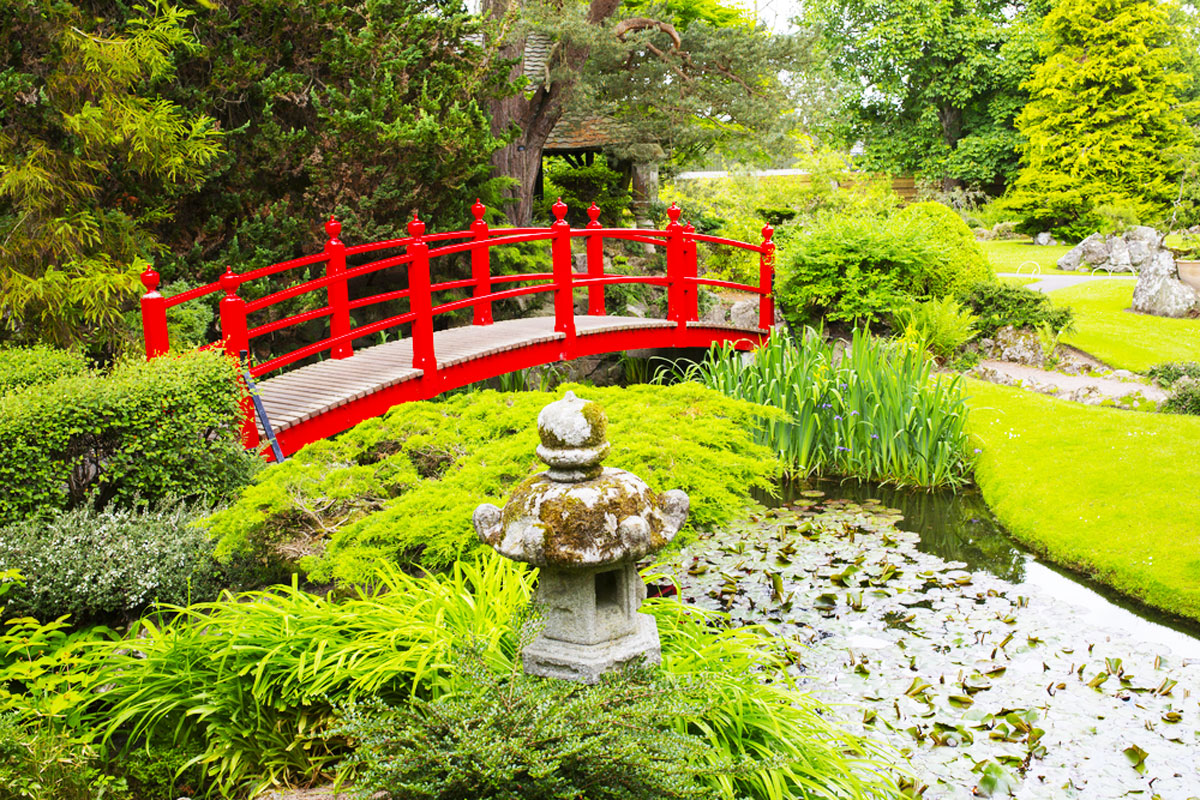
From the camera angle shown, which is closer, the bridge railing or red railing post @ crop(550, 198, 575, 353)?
the bridge railing

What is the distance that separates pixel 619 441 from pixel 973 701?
216 centimetres

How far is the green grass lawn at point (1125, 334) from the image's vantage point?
1074 cm

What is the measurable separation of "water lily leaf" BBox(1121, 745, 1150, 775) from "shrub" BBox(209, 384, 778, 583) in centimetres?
200

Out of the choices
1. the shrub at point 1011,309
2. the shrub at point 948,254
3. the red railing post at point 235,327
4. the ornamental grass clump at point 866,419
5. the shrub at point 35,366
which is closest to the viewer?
the shrub at point 35,366

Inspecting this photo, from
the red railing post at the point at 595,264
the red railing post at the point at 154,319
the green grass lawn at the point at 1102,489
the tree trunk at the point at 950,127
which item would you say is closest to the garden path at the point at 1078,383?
the green grass lawn at the point at 1102,489

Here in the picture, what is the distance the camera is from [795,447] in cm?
771

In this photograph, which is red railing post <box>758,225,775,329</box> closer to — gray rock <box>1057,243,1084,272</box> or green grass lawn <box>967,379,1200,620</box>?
green grass lawn <box>967,379,1200,620</box>

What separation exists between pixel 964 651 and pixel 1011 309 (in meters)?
8.03

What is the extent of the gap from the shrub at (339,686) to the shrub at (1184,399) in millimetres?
6739

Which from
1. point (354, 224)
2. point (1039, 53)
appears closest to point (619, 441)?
point (354, 224)

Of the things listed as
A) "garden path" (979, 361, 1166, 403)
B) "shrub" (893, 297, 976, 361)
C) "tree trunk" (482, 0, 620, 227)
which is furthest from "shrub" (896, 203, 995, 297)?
"tree trunk" (482, 0, 620, 227)

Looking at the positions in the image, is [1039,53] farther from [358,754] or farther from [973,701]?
[358,754]

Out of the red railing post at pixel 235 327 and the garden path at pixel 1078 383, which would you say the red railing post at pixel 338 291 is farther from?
the garden path at pixel 1078 383

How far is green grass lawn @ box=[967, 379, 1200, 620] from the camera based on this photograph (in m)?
5.63
